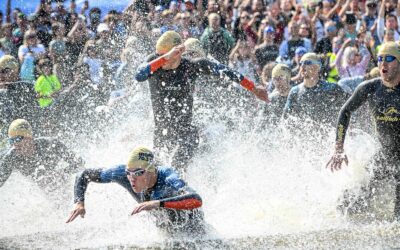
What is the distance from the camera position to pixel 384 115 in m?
8.71

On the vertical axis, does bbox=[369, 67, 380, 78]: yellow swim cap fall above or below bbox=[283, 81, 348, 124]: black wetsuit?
above

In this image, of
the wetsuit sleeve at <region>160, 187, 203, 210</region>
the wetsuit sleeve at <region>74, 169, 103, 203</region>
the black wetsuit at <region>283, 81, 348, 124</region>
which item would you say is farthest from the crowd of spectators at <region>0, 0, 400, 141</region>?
the wetsuit sleeve at <region>160, 187, 203, 210</region>

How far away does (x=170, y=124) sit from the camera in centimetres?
992

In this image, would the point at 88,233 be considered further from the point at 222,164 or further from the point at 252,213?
the point at 222,164

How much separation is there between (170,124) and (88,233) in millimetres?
1820

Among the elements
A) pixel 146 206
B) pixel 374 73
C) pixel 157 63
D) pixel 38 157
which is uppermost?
pixel 157 63

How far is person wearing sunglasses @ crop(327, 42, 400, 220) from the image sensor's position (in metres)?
8.65

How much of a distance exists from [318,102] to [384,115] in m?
2.51

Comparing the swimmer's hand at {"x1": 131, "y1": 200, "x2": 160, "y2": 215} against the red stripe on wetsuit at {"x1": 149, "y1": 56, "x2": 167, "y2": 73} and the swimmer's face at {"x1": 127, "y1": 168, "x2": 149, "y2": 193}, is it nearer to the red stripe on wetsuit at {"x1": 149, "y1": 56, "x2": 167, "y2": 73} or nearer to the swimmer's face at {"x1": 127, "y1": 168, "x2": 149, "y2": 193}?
the swimmer's face at {"x1": 127, "y1": 168, "x2": 149, "y2": 193}

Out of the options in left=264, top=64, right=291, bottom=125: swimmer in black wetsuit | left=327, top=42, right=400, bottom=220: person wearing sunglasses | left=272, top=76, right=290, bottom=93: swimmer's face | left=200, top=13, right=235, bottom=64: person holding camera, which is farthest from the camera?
left=200, top=13, right=235, bottom=64: person holding camera

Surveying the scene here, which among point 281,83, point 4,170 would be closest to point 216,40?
point 281,83

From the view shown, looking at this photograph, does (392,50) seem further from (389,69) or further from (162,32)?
(162,32)

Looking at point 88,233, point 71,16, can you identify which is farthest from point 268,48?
point 88,233

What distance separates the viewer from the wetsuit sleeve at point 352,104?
878 cm
